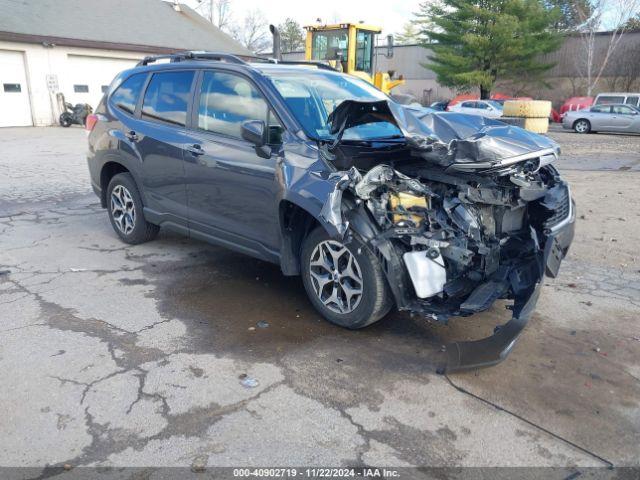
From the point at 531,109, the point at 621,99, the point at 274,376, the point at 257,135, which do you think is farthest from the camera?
the point at 621,99

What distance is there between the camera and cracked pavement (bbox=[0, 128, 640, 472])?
112 inches

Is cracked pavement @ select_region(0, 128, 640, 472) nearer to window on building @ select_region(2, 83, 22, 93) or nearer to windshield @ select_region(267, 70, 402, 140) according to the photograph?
windshield @ select_region(267, 70, 402, 140)

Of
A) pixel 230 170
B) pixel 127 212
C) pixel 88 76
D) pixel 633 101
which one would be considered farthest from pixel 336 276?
pixel 633 101

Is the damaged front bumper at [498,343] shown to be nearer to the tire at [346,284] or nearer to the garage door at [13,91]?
the tire at [346,284]

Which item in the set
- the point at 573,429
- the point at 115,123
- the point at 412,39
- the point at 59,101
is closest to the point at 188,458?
the point at 573,429

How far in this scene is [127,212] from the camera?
6160 millimetres

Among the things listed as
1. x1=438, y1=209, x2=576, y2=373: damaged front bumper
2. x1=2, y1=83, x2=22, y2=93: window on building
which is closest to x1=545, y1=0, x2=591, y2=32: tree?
x1=2, y1=83, x2=22, y2=93: window on building

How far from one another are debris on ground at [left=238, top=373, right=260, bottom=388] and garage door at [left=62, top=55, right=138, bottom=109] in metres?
23.1

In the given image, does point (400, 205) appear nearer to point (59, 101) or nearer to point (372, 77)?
A: point (372, 77)

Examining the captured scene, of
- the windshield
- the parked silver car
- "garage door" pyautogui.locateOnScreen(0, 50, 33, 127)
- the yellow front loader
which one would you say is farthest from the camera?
the parked silver car

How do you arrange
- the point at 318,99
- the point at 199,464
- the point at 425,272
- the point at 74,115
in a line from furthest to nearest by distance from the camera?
the point at 74,115 < the point at 318,99 < the point at 425,272 < the point at 199,464

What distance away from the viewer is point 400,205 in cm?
384

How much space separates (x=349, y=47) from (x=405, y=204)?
A: 42.5 ft

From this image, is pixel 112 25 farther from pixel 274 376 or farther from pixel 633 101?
pixel 274 376
